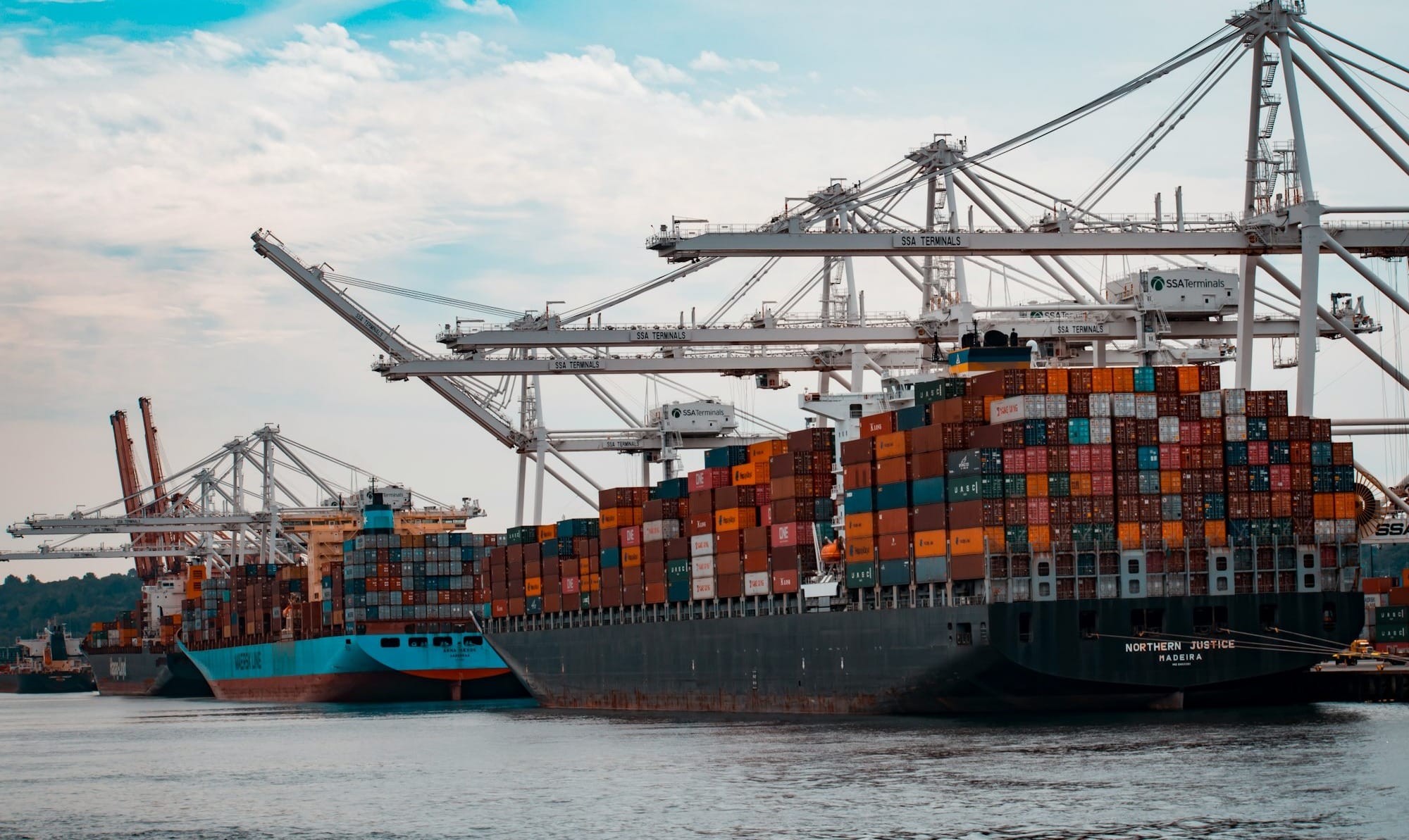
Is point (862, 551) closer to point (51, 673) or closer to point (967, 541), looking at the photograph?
point (967, 541)

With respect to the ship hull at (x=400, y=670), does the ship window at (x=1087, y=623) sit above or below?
above

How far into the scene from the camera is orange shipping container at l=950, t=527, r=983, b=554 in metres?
44.9

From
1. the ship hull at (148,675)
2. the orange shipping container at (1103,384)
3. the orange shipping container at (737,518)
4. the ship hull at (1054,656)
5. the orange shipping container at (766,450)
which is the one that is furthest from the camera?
the ship hull at (148,675)

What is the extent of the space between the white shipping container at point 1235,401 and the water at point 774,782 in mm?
7457

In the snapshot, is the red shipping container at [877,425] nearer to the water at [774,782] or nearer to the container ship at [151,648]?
the water at [774,782]

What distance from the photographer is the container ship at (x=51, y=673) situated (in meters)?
169

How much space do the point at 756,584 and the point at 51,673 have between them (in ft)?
435

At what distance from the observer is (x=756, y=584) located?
2121 inches

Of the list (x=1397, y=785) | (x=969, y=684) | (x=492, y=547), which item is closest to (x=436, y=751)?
(x=969, y=684)

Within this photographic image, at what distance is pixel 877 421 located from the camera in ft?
163

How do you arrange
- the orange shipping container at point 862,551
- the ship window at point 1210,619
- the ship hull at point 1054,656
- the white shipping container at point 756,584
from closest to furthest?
the ship hull at point 1054,656, the ship window at point 1210,619, the orange shipping container at point 862,551, the white shipping container at point 756,584

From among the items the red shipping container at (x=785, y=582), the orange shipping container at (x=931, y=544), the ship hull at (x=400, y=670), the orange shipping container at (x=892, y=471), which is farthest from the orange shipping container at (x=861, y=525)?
the ship hull at (x=400, y=670)

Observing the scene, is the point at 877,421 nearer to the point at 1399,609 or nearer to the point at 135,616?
the point at 1399,609

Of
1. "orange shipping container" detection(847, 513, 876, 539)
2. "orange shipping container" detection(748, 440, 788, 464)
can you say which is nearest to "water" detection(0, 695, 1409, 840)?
"orange shipping container" detection(847, 513, 876, 539)
